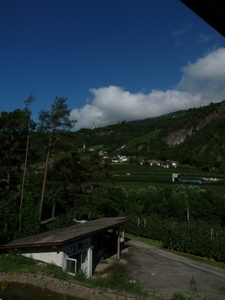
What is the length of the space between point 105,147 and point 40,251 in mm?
160002

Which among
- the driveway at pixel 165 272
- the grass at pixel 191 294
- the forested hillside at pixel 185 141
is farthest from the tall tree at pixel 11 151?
the forested hillside at pixel 185 141

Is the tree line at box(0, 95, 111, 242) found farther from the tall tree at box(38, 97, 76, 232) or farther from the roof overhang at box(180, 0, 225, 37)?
the roof overhang at box(180, 0, 225, 37)

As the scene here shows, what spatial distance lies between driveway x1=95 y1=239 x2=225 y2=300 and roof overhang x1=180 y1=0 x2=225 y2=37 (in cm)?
1353

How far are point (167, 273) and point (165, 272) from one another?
0.97 ft

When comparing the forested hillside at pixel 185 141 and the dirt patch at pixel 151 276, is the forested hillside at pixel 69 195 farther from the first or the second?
the forested hillside at pixel 185 141

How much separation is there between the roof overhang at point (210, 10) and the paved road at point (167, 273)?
45.3ft

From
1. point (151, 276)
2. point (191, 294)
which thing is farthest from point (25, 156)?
point (191, 294)

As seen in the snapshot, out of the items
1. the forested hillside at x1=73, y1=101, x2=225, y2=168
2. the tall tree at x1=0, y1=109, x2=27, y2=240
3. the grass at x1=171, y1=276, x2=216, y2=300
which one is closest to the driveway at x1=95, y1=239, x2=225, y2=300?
the grass at x1=171, y1=276, x2=216, y2=300

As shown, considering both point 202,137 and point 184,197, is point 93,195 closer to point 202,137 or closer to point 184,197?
point 184,197

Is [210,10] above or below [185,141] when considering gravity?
below

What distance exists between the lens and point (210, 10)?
64.4 inches

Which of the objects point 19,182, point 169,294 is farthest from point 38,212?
point 169,294

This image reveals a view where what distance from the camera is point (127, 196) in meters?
45.2

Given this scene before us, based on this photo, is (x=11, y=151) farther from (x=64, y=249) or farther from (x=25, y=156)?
(x=64, y=249)
